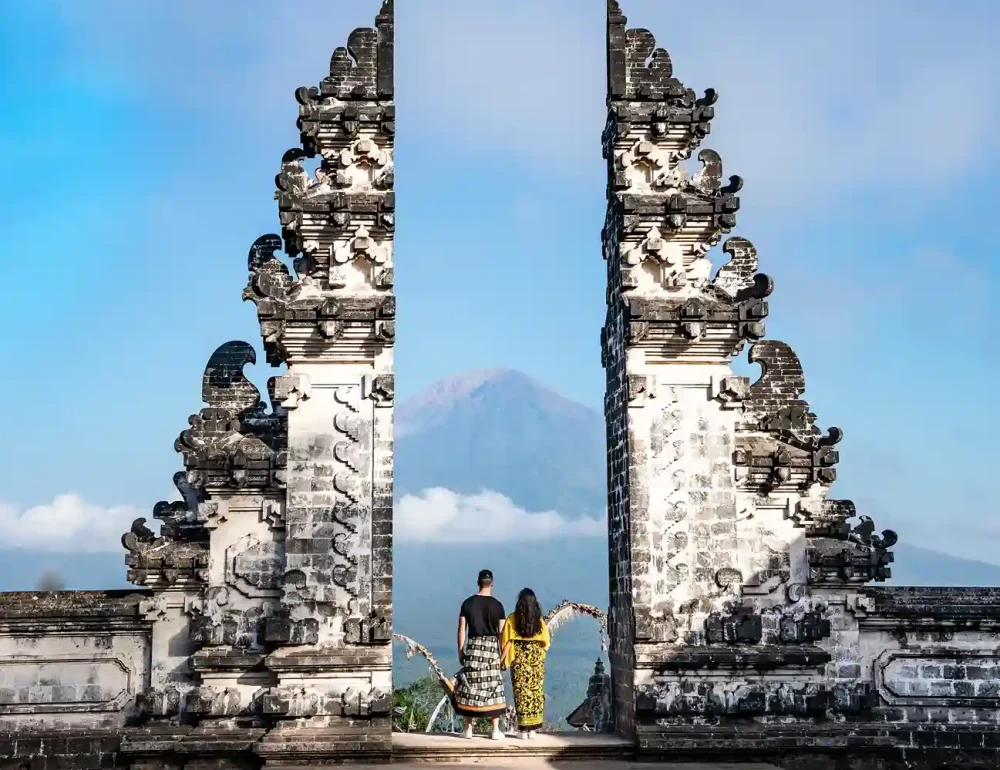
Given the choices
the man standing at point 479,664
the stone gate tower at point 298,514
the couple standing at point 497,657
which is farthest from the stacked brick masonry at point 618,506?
the stone gate tower at point 298,514

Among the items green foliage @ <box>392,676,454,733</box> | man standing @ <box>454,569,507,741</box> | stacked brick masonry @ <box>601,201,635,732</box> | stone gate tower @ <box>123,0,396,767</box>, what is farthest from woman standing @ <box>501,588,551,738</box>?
green foliage @ <box>392,676,454,733</box>

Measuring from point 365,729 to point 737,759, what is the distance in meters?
3.90

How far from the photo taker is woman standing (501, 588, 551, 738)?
40.7ft

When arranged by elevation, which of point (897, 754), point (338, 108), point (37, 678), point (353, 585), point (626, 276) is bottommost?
point (897, 754)

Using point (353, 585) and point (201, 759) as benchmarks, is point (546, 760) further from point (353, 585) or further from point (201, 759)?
point (201, 759)

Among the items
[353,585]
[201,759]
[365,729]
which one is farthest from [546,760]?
[201,759]

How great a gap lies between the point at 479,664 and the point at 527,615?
2.54ft

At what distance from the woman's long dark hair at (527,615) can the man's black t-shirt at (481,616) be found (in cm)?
30

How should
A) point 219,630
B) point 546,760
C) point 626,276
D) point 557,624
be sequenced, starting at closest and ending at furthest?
point 546,760, point 219,630, point 626,276, point 557,624

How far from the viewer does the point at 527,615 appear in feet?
40.7

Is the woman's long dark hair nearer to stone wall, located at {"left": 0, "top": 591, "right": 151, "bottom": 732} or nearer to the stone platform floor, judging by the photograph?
the stone platform floor

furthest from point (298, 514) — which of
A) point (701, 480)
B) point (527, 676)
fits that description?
point (701, 480)

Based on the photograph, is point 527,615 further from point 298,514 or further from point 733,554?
point 298,514

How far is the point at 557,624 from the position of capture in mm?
17422
